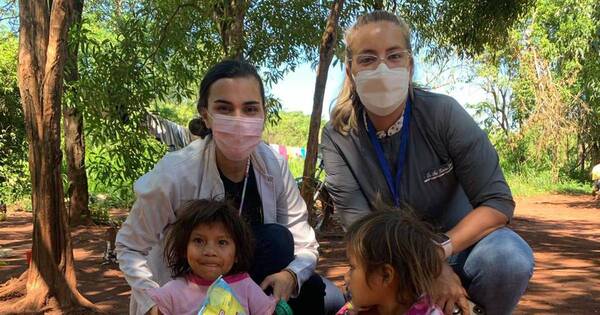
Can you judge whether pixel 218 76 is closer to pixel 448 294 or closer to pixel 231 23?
pixel 448 294

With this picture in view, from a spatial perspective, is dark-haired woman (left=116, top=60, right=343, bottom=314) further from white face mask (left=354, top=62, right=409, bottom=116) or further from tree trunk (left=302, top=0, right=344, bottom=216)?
tree trunk (left=302, top=0, right=344, bottom=216)

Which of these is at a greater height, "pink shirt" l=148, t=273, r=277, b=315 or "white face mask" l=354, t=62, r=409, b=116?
"white face mask" l=354, t=62, r=409, b=116

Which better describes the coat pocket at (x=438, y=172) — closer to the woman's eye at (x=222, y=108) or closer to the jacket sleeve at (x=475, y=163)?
the jacket sleeve at (x=475, y=163)

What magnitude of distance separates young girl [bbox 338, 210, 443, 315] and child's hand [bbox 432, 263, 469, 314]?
3 cm

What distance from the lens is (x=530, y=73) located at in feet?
57.0

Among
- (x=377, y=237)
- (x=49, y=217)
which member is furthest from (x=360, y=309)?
(x=49, y=217)

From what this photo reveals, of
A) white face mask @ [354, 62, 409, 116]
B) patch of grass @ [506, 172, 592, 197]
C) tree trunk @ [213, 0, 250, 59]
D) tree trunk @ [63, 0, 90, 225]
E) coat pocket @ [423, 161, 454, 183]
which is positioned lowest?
patch of grass @ [506, 172, 592, 197]

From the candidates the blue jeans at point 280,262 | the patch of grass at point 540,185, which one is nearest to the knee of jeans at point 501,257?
the blue jeans at point 280,262

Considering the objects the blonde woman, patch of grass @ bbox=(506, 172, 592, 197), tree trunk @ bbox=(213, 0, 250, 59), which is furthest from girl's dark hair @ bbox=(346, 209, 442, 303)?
patch of grass @ bbox=(506, 172, 592, 197)

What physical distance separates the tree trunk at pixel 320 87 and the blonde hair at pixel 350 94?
12.7 feet

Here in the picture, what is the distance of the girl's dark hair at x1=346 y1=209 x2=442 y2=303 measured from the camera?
1.72m

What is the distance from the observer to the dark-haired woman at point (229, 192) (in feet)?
6.64

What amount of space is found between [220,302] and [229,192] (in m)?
0.59

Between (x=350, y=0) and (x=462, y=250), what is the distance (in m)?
6.26
